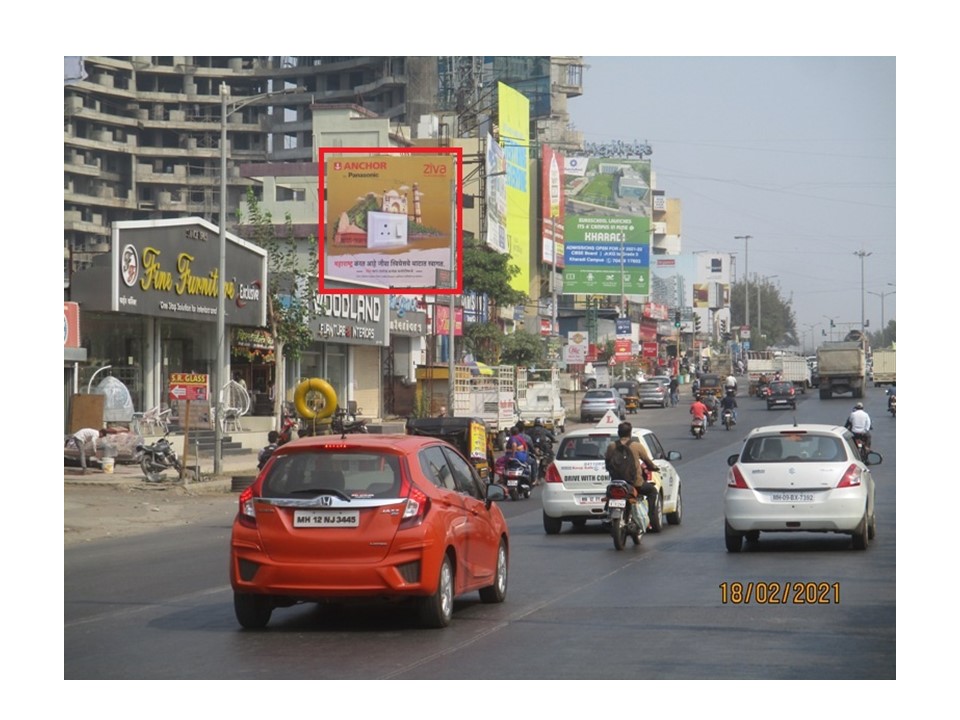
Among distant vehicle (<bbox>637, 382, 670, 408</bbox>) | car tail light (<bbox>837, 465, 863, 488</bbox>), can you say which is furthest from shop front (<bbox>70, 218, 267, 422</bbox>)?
distant vehicle (<bbox>637, 382, 670, 408</bbox>)

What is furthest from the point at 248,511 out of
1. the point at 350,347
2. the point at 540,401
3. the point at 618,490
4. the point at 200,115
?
the point at 200,115

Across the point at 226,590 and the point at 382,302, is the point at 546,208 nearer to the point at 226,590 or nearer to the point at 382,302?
the point at 382,302

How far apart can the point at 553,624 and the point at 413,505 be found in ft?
4.92

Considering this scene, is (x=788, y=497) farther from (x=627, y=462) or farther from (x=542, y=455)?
(x=542, y=455)

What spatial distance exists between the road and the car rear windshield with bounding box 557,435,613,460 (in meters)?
3.15

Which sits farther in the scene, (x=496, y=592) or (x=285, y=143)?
(x=285, y=143)

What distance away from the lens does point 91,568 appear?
16.8 meters

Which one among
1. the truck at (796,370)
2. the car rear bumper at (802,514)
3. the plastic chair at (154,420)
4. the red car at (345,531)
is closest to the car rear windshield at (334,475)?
the red car at (345,531)

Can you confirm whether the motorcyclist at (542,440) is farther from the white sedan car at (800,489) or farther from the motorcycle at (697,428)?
the white sedan car at (800,489)

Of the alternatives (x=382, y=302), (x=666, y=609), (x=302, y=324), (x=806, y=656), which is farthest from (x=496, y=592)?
(x=382, y=302)

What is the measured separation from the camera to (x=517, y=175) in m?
89.0
